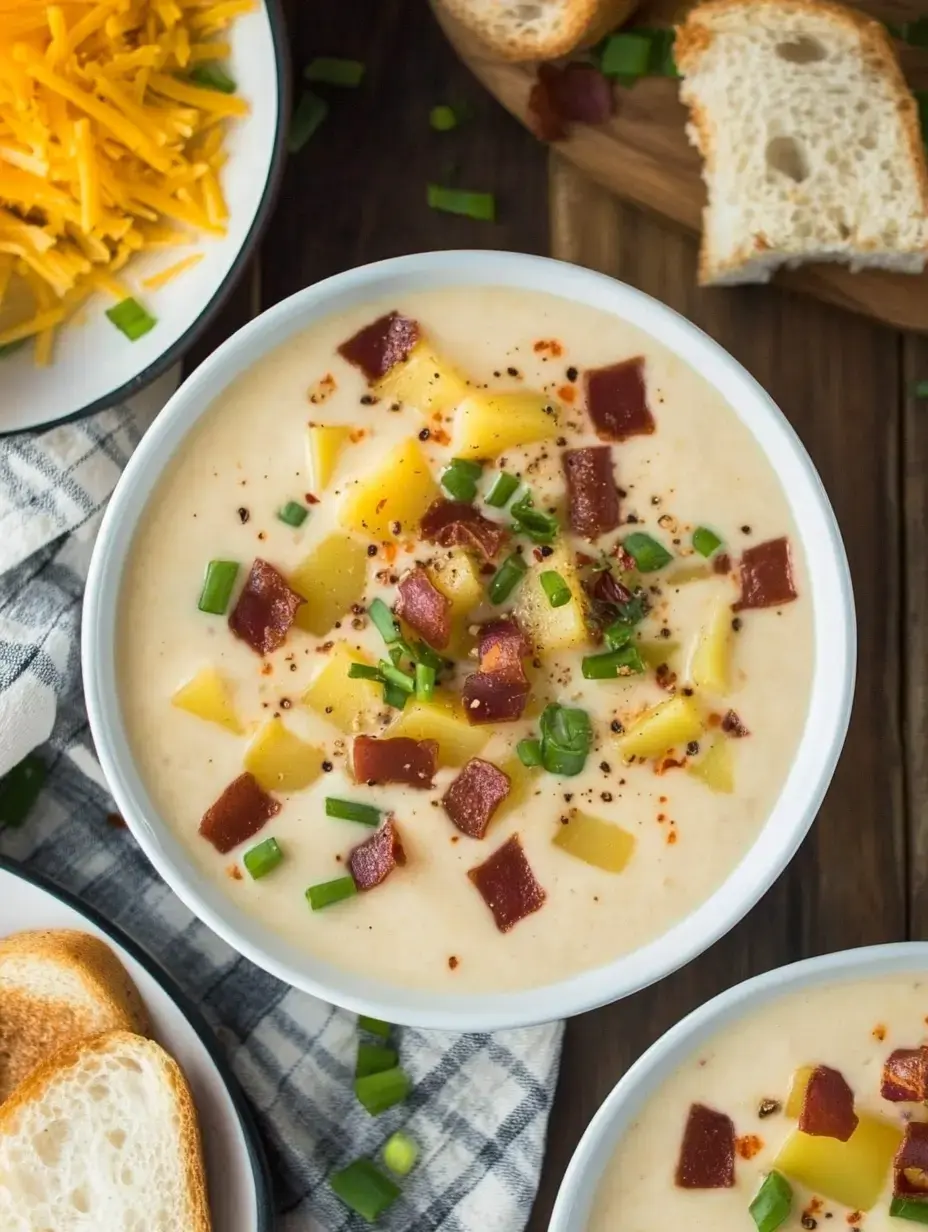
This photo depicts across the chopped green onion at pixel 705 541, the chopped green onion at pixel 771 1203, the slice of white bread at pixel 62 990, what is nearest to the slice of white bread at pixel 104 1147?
the slice of white bread at pixel 62 990

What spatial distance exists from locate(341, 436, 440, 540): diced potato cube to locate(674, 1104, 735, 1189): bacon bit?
42.3 inches

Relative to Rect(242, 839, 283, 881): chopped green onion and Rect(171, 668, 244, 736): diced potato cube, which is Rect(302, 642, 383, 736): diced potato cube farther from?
Rect(242, 839, 283, 881): chopped green onion

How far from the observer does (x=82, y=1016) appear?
256 cm

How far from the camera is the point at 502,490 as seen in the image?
7.20ft

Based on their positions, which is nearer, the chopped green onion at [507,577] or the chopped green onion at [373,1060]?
the chopped green onion at [507,577]

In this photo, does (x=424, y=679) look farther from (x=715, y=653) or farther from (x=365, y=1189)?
(x=365, y=1189)

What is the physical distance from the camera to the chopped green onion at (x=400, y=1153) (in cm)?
262

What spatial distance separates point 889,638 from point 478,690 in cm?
92

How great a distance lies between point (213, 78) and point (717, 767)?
1.45m

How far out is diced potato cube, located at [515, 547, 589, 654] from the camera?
2.16 metres

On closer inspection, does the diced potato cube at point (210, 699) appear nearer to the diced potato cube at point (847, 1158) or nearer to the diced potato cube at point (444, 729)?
the diced potato cube at point (444, 729)

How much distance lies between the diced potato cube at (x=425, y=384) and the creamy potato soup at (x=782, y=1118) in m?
1.12

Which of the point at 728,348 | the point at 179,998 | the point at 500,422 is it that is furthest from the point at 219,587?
the point at 728,348

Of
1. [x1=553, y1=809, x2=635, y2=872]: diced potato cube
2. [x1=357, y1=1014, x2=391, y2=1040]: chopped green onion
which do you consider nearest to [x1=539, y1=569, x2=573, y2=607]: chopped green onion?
[x1=553, y1=809, x2=635, y2=872]: diced potato cube
